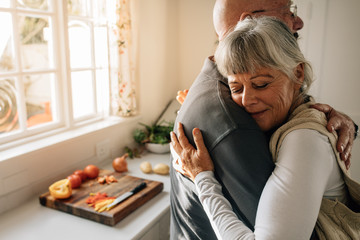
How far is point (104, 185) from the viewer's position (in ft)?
5.70

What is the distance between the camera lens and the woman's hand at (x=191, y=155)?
2.98 ft

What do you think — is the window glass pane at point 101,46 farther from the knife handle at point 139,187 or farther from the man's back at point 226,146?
the man's back at point 226,146

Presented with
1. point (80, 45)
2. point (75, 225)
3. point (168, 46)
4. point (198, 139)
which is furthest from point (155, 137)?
point (198, 139)

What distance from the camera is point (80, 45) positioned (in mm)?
2201

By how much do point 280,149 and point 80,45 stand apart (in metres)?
1.77

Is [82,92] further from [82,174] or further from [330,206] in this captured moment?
[330,206]

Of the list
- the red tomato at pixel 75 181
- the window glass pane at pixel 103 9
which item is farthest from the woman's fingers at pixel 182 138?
the window glass pane at pixel 103 9

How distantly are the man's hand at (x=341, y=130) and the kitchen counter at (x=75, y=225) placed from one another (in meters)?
0.90

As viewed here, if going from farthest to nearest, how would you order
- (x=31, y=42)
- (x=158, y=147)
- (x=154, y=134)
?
(x=31, y=42) < (x=154, y=134) < (x=158, y=147)

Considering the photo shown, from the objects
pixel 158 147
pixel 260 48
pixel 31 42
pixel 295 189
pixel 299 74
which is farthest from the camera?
pixel 31 42

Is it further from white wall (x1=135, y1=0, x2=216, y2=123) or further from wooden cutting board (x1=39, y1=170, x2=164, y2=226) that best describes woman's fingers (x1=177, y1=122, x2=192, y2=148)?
white wall (x1=135, y1=0, x2=216, y2=123)

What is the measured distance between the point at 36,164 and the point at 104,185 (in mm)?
358

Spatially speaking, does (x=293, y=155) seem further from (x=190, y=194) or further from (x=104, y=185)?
(x=104, y=185)

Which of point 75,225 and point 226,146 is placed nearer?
→ point 226,146
